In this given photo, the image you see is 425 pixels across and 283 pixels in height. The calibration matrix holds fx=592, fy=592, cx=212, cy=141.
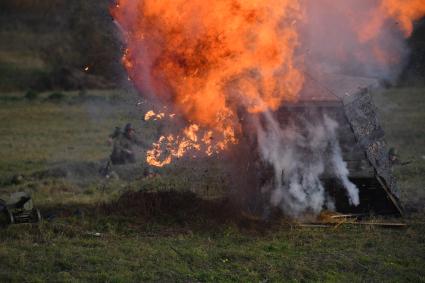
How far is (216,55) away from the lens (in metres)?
13.1

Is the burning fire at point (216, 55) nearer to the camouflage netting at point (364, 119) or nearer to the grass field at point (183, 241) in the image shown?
the camouflage netting at point (364, 119)

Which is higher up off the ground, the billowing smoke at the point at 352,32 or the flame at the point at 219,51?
the billowing smoke at the point at 352,32

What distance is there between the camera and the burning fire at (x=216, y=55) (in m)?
12.9

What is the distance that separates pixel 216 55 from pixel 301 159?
297 centimetres

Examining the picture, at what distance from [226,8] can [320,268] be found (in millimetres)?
5894

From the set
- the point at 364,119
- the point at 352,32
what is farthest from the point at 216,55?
the point at 352,32

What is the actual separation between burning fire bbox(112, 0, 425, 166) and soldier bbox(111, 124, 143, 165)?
21.2 ft

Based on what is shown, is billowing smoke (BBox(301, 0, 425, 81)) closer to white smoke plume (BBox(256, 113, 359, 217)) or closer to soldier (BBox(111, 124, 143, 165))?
white smoke plume (BBox(256, 113, 359, 217))

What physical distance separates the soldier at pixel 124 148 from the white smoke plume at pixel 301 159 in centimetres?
833

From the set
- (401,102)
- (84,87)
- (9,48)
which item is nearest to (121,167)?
(401,102)

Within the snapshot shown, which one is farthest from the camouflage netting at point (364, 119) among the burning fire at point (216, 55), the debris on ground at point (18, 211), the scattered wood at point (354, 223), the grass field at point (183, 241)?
the debris on ground at point (18, 211)

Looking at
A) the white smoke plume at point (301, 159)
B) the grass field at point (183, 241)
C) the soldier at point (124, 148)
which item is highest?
the soldier at point (124, 148)

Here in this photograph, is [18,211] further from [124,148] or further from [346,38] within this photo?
[346,38]

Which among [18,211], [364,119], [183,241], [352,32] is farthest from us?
[352,32]
